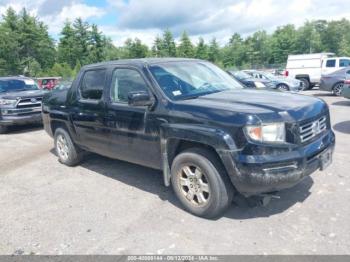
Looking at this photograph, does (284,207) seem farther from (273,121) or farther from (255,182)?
(273,121)

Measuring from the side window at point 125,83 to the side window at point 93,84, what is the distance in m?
0.31

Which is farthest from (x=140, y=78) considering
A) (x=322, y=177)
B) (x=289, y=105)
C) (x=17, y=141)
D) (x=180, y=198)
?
(x=17, y=141)

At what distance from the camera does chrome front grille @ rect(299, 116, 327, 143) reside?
11.7 feet

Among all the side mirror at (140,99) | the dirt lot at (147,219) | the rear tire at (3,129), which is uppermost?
the side mirror at (140,99)

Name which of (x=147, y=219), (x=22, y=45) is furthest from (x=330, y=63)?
(x=22, y=45)

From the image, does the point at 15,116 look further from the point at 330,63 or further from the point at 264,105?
the point at 330,63

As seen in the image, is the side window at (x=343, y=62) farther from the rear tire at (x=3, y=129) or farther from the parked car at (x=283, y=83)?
the rear tire at (x=3, y=129)

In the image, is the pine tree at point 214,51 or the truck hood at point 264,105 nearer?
the truck hood at point 264,105

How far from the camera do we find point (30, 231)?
386 cm

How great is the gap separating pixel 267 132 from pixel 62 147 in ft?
14.4

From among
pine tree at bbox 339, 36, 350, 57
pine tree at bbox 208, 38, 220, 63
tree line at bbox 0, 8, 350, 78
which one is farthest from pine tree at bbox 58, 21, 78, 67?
pine tree at bbox 339, 36, 350, 57

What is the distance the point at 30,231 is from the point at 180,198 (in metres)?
1.83

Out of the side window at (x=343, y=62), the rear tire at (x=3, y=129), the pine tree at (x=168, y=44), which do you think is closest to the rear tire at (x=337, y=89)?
the side window at (x=343, y=62)

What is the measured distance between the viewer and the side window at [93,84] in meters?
5.09
